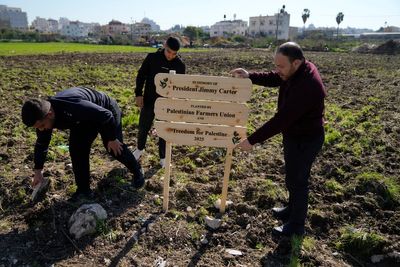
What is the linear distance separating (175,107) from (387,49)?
4977 centimetres

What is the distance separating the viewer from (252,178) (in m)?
5.73

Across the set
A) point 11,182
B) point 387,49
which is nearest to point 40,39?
point 387,49

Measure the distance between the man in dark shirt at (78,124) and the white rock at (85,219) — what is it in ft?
2.05

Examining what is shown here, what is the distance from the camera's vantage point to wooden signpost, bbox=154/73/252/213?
4.15m

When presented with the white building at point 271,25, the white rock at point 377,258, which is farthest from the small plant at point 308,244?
the white building at point 271,25

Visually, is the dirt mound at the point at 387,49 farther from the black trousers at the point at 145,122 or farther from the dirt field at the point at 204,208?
the black trousers at the point at 145,122

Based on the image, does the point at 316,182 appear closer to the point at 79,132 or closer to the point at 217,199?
the point at 217,199

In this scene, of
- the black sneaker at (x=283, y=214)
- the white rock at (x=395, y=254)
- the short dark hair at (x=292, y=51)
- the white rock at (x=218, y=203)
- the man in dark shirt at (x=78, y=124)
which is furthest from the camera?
the white rock at (x=218, y=203)

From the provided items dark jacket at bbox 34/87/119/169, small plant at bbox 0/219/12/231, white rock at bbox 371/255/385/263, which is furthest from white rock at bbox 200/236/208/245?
small plant at bbox 0/219/12/231

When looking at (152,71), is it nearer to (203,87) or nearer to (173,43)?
(173,43)

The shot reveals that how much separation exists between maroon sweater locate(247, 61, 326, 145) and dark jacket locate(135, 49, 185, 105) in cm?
227

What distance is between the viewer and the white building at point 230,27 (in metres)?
142

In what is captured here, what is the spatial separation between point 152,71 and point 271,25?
126457 mm

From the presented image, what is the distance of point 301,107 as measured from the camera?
3490 mm
